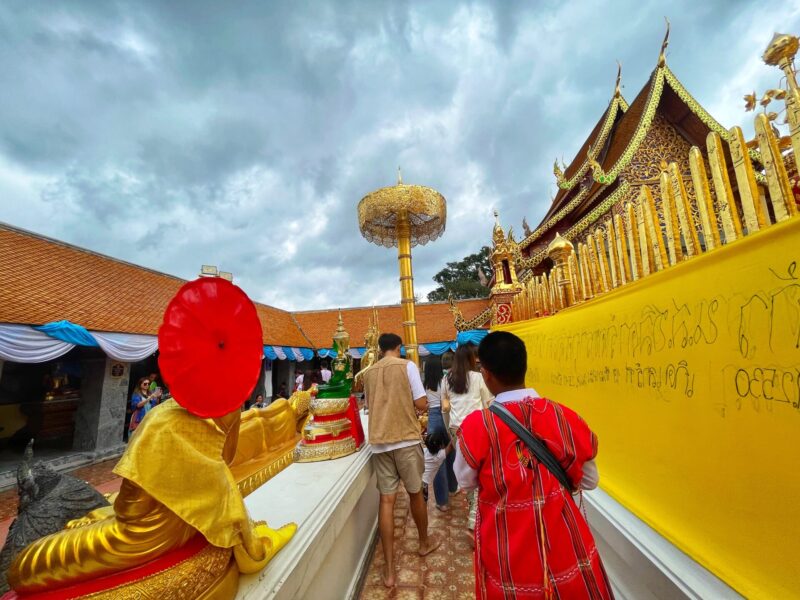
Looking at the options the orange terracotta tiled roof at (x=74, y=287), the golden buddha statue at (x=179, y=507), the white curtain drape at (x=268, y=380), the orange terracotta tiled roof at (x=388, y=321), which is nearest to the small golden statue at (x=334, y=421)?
the golden buddha statue at (x=179, y=507)

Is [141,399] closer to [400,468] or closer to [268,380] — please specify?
[268,380]

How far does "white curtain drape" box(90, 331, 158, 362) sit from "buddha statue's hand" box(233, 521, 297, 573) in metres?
7.24

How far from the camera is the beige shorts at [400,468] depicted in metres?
2.58

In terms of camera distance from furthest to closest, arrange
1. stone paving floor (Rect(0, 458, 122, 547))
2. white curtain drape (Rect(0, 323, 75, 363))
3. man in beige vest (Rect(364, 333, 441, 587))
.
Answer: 1. white curtain drape (Rect(0, 323, 75, 363))
2. stone paving floor (Rect(0, 458, 122, 547))
3. man in beige vest (Rect(364, 333, 441, 587))

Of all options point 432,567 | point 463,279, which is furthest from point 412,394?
point 463,279

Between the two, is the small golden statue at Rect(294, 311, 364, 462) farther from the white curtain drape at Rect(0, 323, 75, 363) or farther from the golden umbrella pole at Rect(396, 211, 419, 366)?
the white curtain drape at Rect(0, 323, 75, 363)

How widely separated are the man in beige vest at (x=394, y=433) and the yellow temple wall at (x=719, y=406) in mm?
1302

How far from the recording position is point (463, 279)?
30.3m

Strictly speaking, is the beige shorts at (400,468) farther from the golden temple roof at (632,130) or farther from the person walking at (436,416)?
the golden temple roof at (632,130)

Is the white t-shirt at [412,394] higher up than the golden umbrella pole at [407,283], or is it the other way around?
the golden umbrella pole at [407,283]

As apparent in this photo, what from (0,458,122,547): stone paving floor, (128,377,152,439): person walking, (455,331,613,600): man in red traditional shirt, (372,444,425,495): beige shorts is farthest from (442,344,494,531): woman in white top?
(128,377,152,439): person walking

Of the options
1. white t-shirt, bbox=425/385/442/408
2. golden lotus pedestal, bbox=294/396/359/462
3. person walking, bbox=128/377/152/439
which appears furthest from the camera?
person walking, bbox=128/377/152/439

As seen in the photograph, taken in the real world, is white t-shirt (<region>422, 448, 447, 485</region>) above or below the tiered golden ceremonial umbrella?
below

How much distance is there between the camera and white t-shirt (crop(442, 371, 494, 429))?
2.97 m
